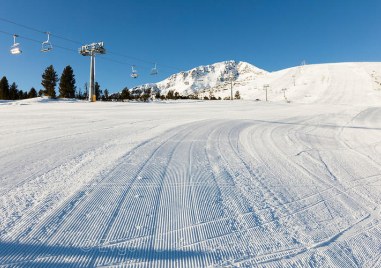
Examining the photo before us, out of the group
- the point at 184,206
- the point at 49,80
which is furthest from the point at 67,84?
the point at 184,206

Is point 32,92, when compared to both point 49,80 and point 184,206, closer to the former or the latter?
point 49,80

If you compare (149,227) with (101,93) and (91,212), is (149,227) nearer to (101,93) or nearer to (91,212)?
(91,212)

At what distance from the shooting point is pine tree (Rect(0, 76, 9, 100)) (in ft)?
214

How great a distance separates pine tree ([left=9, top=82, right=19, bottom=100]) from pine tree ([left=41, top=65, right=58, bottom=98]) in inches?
742

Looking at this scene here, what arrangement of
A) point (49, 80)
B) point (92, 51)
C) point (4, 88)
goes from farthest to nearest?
point (4, 88)
point (49, 80)
point (92, 51)

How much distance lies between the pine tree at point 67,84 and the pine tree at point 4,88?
1900cm

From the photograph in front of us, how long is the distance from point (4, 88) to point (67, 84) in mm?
20894

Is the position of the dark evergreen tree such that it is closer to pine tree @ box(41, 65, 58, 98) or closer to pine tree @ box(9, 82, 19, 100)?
pine tree @ box(9, 82, 19, 100)

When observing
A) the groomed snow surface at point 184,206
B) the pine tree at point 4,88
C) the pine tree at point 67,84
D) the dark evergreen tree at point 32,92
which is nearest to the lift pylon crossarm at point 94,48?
the pine tree at point 67,84

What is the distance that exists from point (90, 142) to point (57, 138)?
112 centimetres

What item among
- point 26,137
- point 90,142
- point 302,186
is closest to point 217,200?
point 302,186

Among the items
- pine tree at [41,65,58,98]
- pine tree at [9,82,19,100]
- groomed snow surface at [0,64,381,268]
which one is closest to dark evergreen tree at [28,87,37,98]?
pine tree at [9,82,19,100]

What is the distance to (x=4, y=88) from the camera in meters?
65.7

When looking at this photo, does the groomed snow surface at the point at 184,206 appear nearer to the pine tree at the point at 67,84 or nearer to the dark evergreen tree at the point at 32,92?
the pine tree at the point at 67,84
